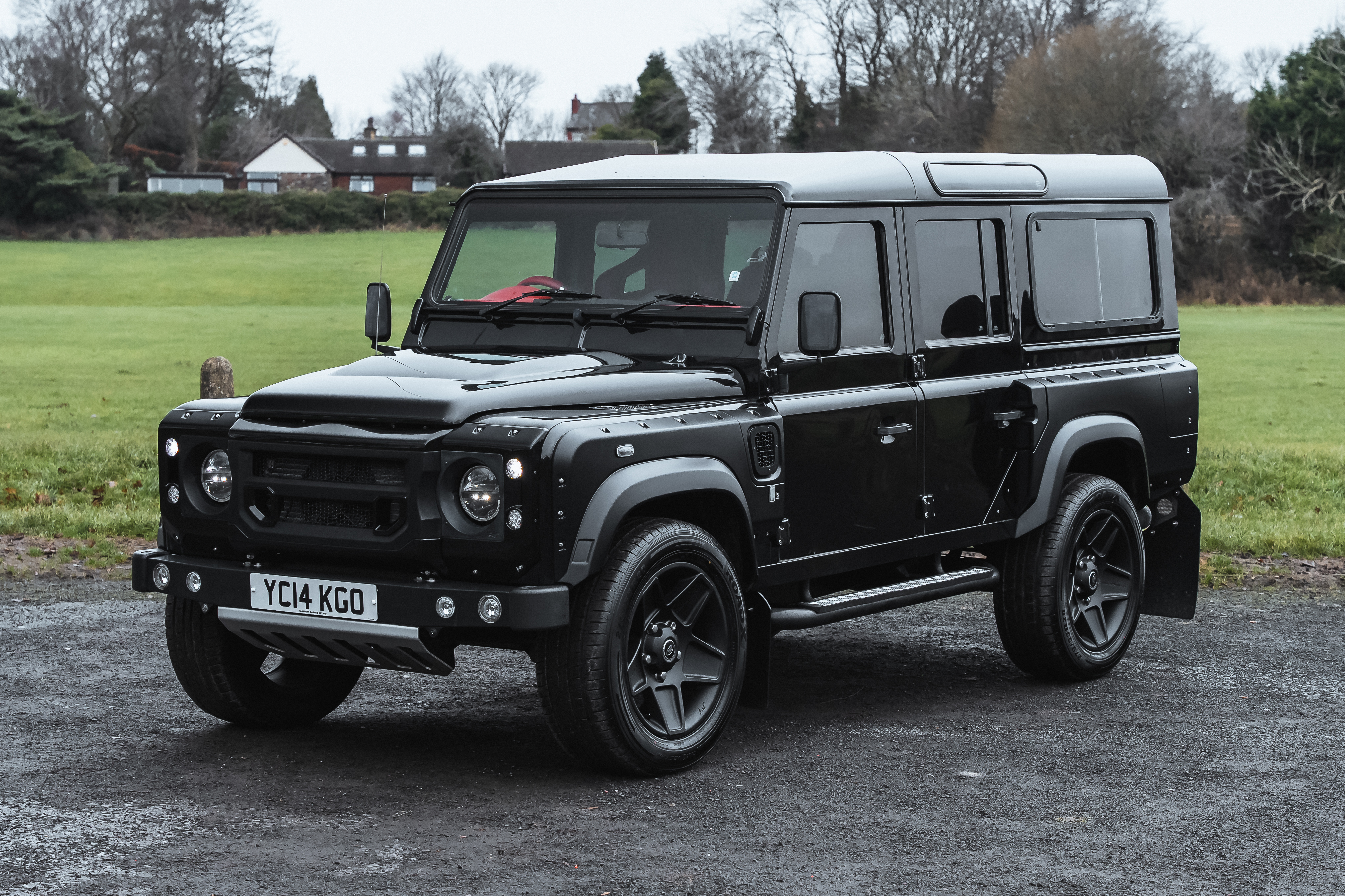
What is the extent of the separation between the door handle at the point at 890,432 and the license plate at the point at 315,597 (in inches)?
87.5

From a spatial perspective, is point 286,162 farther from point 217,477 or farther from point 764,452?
point 764,452

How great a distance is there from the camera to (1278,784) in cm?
569

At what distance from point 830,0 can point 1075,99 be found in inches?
717

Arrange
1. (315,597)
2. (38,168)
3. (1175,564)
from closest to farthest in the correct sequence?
(315,597) < (1175,564) < (38,168)

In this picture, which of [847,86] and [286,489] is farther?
[847,86]

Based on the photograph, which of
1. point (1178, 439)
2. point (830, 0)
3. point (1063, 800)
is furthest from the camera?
point (830, 0)

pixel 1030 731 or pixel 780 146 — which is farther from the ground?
pixel 780 146

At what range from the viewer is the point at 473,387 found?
5.59 m

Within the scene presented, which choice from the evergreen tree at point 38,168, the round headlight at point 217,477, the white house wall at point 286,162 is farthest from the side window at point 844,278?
the white house wall at point 286,162

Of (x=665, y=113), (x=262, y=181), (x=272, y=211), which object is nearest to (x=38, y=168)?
(x=272, y=211)

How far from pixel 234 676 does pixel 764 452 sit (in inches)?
87.5

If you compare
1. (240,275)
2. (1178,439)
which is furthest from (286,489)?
(240,275)

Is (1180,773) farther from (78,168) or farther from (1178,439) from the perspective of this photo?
(78,168)

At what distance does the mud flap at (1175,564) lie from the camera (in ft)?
26.8
